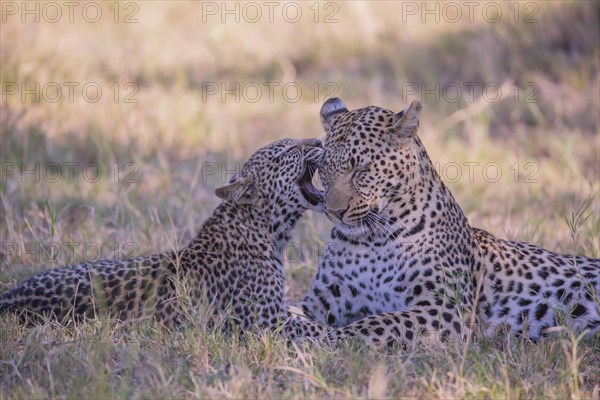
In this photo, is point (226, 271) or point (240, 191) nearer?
point (226, 271)

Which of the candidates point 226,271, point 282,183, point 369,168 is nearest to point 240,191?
point 282,183

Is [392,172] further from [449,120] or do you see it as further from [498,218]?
[449,120]

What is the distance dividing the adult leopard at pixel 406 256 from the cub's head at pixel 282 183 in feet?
0.61

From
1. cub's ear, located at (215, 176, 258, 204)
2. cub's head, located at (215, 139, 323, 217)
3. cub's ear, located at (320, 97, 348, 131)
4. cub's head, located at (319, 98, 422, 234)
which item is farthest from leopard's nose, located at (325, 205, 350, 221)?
cub's ear, located at (320, 97, 348, 131)

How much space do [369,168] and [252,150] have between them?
18.1 feet

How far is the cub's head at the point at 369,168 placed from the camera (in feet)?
23.8

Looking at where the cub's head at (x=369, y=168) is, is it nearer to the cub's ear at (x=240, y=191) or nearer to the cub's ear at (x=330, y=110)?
the cub's ear at (x=330, y=110)

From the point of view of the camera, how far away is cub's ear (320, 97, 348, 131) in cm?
786

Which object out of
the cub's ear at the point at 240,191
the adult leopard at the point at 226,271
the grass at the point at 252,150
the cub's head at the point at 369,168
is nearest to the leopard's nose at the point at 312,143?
the adult leopard at the point at 226,271

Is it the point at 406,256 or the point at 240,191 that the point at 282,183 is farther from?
the point at 406,256

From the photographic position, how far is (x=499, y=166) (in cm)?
1262

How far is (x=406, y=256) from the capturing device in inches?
290

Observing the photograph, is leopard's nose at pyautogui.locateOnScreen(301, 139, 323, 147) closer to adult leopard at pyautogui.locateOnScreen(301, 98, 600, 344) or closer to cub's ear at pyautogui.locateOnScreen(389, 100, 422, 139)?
adult leopard at pyautogui.locateOnScreen(301, 98, 600, 344)

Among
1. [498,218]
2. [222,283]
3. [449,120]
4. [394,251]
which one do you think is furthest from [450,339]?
[449,120]
